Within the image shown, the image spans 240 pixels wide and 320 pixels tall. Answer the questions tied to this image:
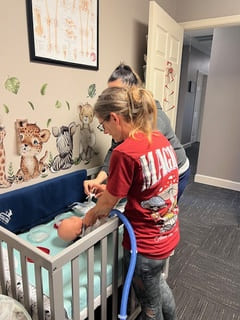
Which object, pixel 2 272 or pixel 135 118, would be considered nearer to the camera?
pixel 135 118

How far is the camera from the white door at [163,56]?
2.05 metres

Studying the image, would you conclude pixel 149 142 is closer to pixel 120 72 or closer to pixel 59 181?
pixel 120 72

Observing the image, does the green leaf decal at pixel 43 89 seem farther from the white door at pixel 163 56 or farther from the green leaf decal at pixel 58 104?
the white door at pixel 163 56

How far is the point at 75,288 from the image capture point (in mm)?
994

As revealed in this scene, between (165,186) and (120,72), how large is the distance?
78 centimetres

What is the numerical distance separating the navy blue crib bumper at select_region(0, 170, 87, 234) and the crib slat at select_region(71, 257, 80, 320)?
684mm

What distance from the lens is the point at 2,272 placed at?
47.2 inches

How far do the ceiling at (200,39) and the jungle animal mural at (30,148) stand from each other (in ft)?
12.2

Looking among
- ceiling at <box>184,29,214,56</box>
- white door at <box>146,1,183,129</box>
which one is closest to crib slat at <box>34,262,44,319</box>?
white door at <box>146,1,183,129</box>

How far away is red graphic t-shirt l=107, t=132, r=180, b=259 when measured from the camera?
3.08ft

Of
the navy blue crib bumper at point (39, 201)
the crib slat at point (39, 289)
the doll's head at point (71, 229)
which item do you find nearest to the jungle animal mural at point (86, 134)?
the navy blue crib bumper at point (39, 201)

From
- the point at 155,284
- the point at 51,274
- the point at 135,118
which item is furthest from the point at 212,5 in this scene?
the point at 51,274

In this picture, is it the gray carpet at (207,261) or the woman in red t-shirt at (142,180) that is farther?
the gray carpet at (207,261)

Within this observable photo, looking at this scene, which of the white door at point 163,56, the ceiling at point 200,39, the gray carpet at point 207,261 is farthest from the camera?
the ceiling at point 200,39
